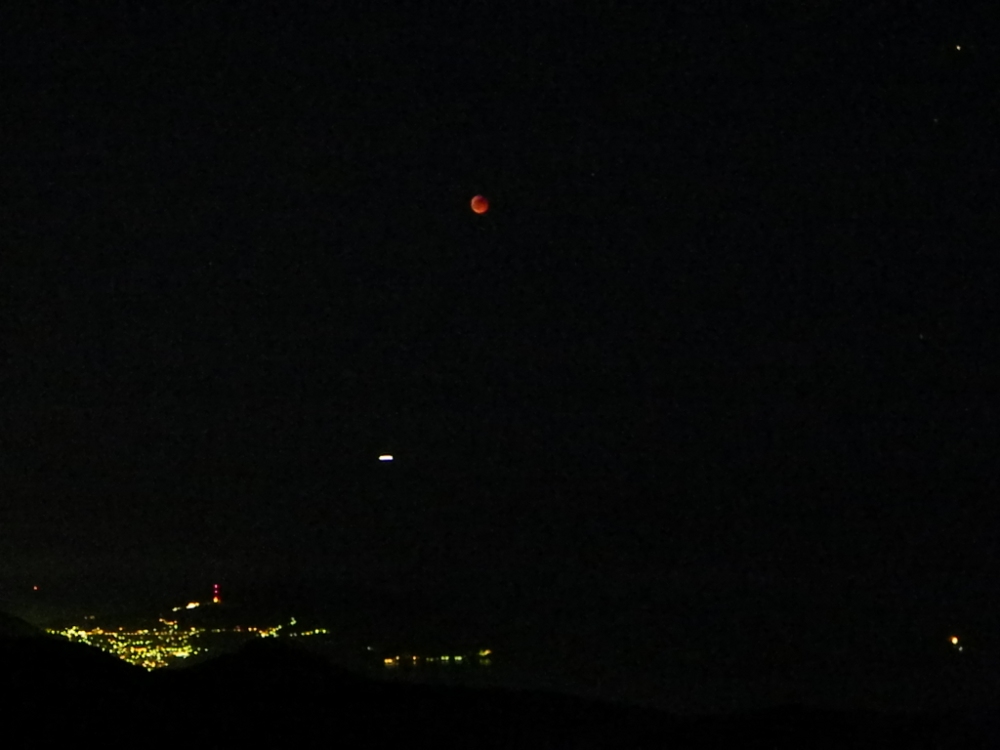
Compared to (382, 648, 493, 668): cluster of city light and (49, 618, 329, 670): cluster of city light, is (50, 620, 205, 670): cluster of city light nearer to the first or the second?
(49, 618, 329, 670): cluster of city light

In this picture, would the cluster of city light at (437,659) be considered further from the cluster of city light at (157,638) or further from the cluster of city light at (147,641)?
the cluster of city light at (147,641)

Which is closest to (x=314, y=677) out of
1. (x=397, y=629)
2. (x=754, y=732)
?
(x=754, y=732)

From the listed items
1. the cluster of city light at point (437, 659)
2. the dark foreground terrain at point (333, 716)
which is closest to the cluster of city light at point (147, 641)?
the cluster of city light at point (437, 659)

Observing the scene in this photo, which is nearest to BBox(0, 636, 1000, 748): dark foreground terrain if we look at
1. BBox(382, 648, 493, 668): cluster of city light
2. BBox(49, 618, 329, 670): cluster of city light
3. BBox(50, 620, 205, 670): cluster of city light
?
BBox(50, 620, 205, 670): cluster of city light

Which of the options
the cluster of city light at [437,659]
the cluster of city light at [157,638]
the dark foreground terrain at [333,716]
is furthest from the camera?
the cluster of city light at [437,659]

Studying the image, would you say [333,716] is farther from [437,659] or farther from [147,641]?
[147,641]

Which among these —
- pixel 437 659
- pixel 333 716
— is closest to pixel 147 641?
pixel 437 659
